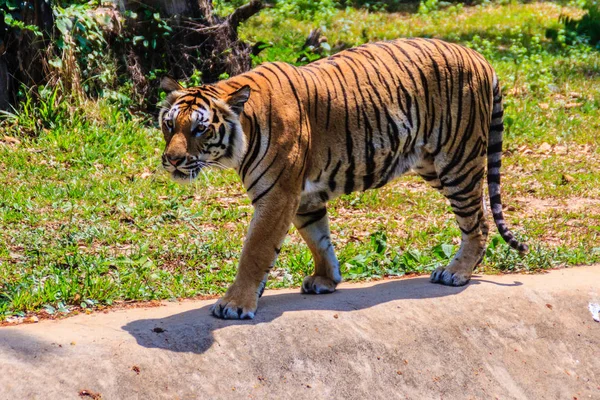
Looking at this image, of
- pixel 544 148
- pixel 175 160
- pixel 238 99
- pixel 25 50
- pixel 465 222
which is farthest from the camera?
pixel 544 148

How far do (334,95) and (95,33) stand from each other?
4002mm

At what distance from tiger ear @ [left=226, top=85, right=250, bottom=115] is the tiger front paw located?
936 mm

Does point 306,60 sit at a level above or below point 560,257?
above

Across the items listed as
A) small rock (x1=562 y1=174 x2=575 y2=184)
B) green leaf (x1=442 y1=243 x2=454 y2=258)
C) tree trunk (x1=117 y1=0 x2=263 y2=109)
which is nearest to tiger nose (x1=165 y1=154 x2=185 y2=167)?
green leaf (x1=442 y1=243 x2=454 y2=258)

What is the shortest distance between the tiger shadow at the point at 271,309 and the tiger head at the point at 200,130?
710 millimetres

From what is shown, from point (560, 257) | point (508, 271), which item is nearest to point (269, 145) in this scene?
point (508, 271)

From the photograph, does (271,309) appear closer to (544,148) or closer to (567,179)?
(567,179)

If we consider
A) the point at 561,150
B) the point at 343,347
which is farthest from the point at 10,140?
the point at 561,150

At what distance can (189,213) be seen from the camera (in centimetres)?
663

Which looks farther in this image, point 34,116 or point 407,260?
point 34,116

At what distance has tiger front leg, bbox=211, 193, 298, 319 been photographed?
439 centimetres

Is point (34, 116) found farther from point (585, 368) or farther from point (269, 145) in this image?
point (585, 368)

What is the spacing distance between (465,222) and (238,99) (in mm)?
1759

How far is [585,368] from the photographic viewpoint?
4.83m
